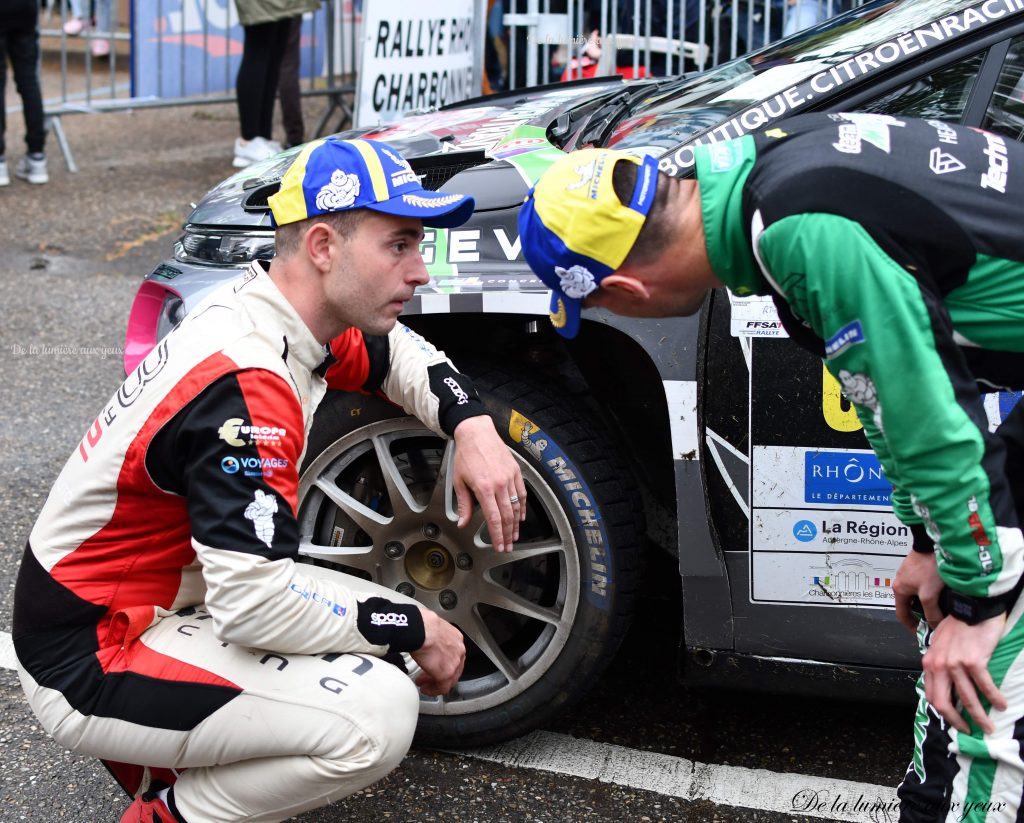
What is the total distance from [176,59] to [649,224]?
7633 mm

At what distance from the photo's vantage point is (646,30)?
6.51 metres

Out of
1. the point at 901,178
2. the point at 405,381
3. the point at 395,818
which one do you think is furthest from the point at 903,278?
the point at 395,818

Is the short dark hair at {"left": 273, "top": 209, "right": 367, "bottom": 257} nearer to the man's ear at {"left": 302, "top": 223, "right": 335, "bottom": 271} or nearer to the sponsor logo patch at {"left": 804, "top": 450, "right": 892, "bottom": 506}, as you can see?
the man's ear at {"left": 302, "top": 223, "right": 335, "bottom": 271}

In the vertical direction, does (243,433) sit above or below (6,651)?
above

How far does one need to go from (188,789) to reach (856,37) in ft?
7.30

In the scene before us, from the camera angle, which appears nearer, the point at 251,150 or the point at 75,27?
the point at 251,150

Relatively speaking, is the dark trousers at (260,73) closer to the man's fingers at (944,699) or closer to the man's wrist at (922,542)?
the man's wrist at (922,542)

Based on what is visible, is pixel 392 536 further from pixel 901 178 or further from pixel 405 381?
pixel 901 178

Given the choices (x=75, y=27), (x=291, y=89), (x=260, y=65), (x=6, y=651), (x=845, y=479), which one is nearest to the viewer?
(x=845, y=479)

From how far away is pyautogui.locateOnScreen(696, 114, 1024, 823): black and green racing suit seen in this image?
5.80 feet

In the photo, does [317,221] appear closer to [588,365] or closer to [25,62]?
[588,365]

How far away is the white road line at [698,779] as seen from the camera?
9.53ft

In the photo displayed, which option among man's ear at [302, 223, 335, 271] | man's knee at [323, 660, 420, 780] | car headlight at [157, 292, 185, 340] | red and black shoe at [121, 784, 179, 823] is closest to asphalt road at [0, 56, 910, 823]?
red and black shoe at [121, 784, 179, 823]

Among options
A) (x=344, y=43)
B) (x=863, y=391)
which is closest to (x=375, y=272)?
(x=863, y=391)
